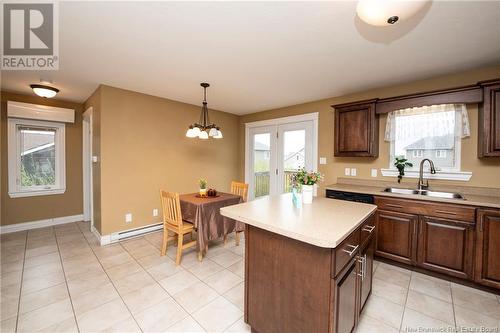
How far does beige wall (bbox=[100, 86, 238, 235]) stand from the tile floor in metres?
0.77

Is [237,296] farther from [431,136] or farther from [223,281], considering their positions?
[431,136]

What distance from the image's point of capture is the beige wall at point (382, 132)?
2.45 metres

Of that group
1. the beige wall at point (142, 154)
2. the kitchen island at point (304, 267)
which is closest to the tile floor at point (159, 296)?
the kitchen island at point (304, 267)

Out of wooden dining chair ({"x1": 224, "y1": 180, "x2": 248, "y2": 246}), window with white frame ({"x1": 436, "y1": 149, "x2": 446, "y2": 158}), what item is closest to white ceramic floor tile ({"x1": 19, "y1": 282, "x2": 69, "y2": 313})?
wooden dining chair ({"x1": 224, "y1": 180, "x2": 248, "y2": 246})

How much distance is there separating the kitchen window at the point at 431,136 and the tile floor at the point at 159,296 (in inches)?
54.9

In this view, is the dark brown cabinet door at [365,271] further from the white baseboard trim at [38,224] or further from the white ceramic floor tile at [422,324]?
the white baseboard trim at [38,224]

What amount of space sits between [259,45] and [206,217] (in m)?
2.06

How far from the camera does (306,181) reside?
6.16 ft

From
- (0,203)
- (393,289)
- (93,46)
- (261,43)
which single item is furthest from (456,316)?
(0,203)

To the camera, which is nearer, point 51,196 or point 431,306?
point 431,306

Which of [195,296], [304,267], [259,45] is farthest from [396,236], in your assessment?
[259,45]

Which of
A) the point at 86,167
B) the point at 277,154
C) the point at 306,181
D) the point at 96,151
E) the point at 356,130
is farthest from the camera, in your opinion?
the point at 277,154

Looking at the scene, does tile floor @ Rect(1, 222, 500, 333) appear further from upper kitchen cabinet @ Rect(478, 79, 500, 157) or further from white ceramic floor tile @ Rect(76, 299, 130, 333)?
upper kitchen cabinet @ Rect(478, 79, 500, 157)

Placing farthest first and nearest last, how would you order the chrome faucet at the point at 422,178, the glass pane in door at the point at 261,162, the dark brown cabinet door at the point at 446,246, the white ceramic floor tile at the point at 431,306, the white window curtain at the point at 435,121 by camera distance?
the glass pane in door at the point at 261,162 < the chrome faucet at the point at 422,178 < the white window curtain at the point at 435,121 < the dark brown cabinet door at the point at 446,246 < the white ceramic floor tile at the point at 431,306
